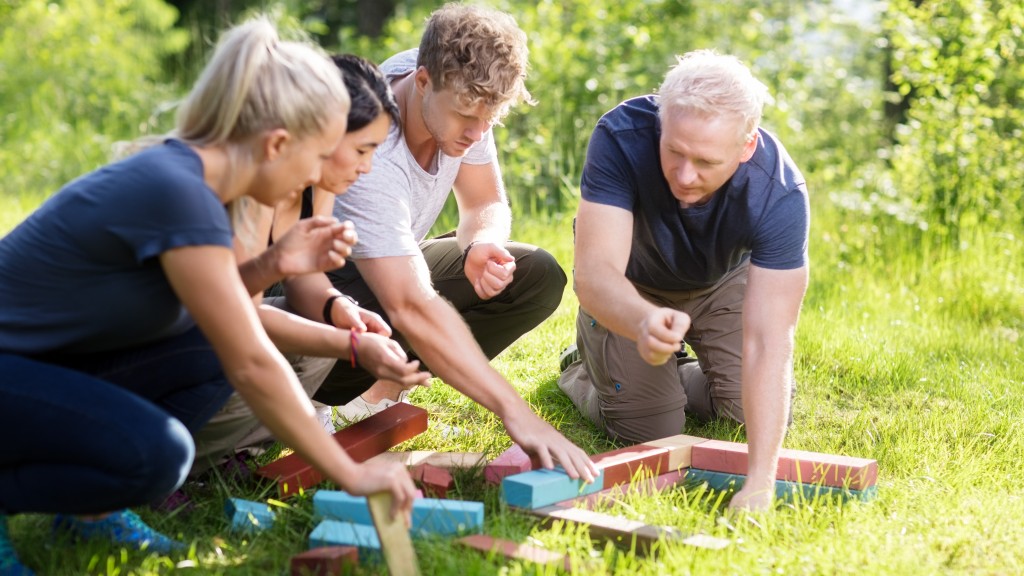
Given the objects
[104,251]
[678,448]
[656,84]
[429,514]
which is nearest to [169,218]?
[104,251]

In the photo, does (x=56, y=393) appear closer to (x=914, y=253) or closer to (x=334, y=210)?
(x=334, y=210)

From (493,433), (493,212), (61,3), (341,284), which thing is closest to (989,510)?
(493,433)

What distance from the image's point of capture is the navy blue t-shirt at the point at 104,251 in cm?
218

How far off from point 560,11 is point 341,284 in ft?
18.8

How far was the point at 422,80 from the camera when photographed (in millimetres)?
3268

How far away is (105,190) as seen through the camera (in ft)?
7.39

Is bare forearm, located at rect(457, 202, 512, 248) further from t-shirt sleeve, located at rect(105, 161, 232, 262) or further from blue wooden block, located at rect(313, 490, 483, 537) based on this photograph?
t-shirt sleeve, located at rect(105, 161, 232, 262)

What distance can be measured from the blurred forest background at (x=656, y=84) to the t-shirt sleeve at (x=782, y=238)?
1689 millimetres

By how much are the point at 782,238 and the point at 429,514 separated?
1.39 metres

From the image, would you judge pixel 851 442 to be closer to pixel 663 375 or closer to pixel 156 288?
pixel 663 375

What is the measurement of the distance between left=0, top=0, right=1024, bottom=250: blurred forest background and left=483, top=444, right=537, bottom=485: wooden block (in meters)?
1.60

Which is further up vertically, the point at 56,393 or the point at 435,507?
the point at 56,393

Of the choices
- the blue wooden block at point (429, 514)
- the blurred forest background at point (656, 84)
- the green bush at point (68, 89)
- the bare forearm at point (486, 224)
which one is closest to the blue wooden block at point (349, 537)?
the blue wooden block at point (429, 514)

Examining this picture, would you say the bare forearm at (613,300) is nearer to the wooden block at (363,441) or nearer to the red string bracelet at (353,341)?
the wooden block at (363,441)
